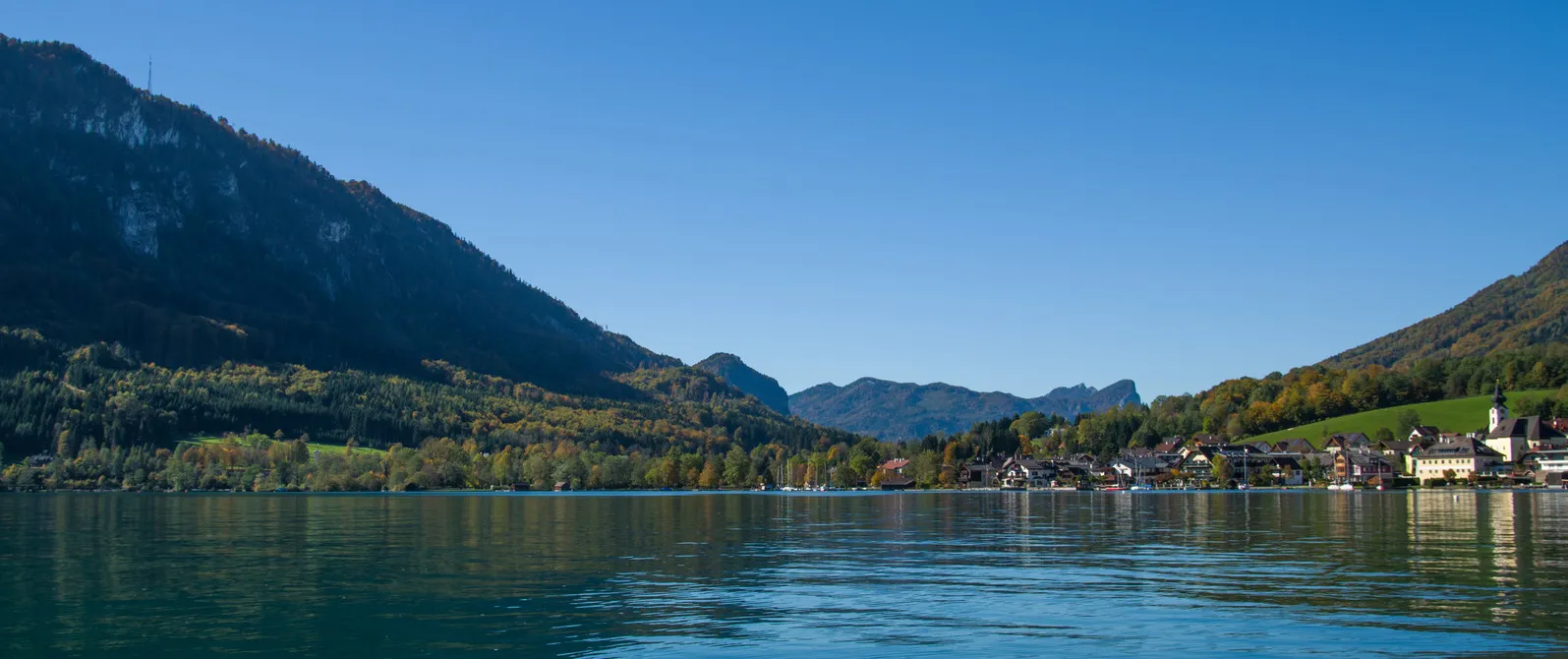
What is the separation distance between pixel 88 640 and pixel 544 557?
82.7ft

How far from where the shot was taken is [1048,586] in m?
42.4

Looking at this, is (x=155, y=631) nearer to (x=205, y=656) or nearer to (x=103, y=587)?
(x=205, y=656)

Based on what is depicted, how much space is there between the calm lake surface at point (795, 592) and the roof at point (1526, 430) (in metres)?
Result: 133

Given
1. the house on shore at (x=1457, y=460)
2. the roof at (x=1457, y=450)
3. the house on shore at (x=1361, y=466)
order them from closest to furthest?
1. the house on shore at (x=1457, y=460)
2. the roof at (x=1457, y=450)
3. the house on shore at (x=1361, y=466)

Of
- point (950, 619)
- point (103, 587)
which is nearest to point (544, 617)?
point (950, 619)

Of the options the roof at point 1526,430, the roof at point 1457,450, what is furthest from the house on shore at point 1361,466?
the roof at point 1526,430

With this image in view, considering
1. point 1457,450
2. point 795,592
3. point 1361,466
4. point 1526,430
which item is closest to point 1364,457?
point 1361,466

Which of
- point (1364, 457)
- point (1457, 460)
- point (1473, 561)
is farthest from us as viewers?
point (1364, 457)

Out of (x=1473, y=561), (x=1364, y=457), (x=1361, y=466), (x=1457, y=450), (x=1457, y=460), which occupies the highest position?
(x=1457, y=450)

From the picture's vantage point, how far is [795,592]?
41.8 m

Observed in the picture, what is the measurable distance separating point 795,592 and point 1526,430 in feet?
629

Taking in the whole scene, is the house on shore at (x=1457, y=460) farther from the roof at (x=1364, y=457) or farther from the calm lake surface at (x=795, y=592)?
the calm lake surface at (x=795, y=592)

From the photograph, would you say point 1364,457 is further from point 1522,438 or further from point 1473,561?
point 1473,561

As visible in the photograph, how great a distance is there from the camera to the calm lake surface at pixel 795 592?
3084 cm
